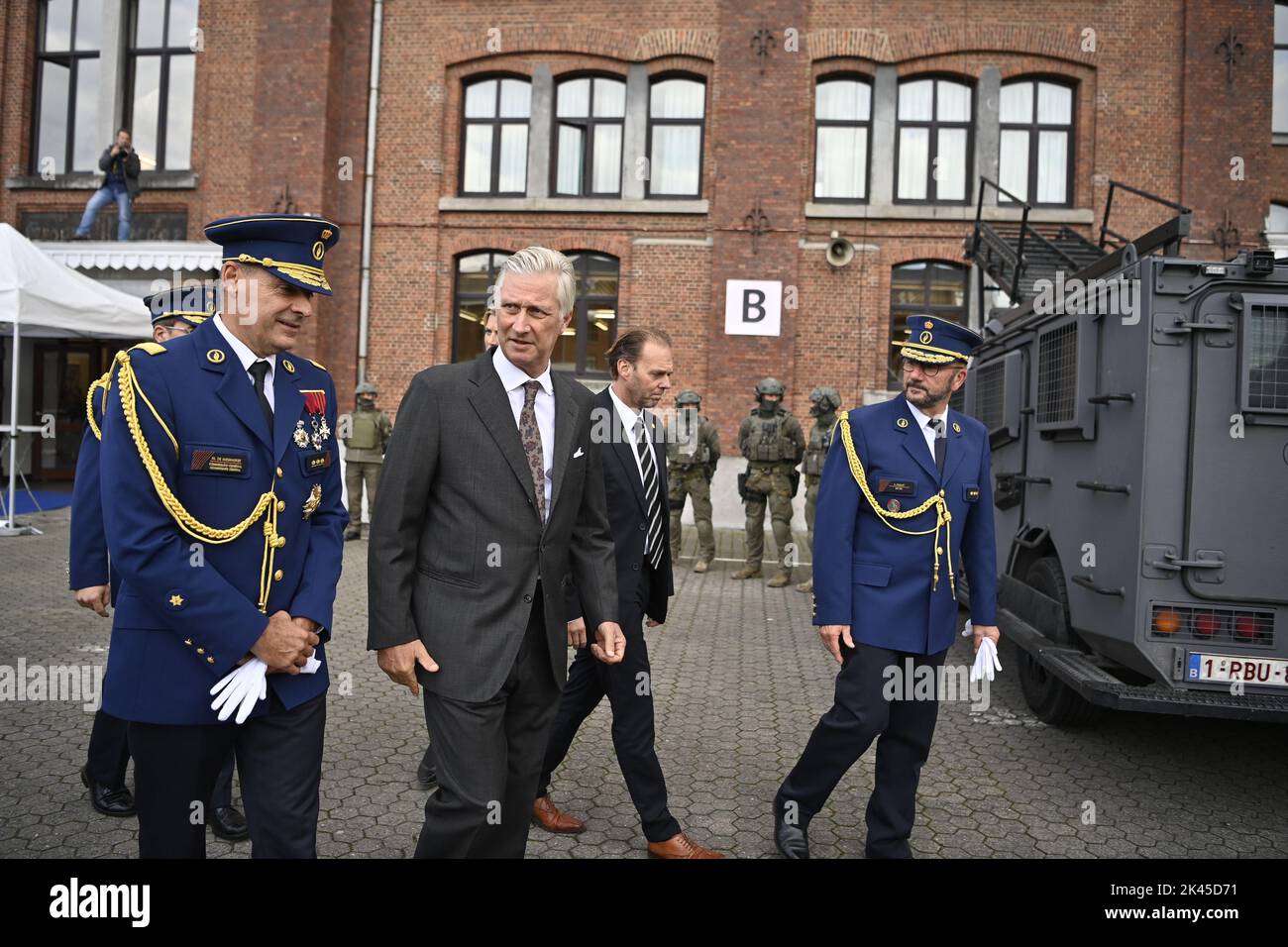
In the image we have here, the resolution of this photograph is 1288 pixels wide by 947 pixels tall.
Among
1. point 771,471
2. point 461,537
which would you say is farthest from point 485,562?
point 771,471

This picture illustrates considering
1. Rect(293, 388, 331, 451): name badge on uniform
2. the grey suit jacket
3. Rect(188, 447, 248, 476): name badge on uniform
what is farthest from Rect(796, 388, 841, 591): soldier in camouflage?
Rect(188, 447, 248, 476): name badge on uniform

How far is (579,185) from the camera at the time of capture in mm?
16266

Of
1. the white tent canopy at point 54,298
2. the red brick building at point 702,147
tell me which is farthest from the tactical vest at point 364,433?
the red brick building at point 702,147

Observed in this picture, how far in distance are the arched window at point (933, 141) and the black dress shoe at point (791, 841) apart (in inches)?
550

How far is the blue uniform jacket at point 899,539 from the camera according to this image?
3492mm

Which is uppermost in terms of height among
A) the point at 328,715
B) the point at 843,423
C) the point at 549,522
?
the point at 843,423

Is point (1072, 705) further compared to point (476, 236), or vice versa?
point (476, 236)

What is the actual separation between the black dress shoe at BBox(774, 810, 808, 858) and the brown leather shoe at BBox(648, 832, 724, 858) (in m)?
0.29

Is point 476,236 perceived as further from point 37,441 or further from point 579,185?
point 37,441

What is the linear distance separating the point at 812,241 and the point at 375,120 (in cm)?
825
